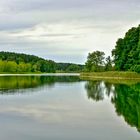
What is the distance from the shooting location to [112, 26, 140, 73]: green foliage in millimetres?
70812

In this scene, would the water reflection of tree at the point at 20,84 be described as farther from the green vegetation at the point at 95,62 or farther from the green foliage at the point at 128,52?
the green vegetation at the point at 95,62

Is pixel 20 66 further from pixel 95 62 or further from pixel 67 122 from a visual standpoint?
pixel 67 122

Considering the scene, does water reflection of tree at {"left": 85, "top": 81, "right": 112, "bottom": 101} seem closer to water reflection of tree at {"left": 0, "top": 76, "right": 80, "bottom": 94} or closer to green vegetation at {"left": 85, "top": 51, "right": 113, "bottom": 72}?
water reflection of tree at {"left": 0, "top": 76, "right": 80, "bottom": 94}

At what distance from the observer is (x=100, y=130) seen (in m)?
16.6

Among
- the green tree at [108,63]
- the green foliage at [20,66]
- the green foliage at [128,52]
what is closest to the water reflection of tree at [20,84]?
the green foliage at [128,52]

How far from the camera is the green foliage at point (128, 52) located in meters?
70.8

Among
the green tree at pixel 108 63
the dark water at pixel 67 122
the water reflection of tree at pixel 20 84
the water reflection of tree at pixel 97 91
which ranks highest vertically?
the green tree at pixel 108 63

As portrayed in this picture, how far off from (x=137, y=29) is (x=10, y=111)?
2258 inches

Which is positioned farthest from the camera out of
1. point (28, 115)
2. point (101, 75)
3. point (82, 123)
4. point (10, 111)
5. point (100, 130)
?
point (101, 75)

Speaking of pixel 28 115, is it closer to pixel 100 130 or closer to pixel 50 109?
pixel 50 109

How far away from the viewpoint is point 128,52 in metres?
77.2

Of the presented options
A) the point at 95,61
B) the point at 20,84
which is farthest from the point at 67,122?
the point at 95,61

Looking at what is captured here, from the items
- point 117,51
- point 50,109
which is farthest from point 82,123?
point 117,51

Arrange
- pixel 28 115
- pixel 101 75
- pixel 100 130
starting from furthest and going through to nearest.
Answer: pixel 101 75, pixel 28 115, pixel 100 130
